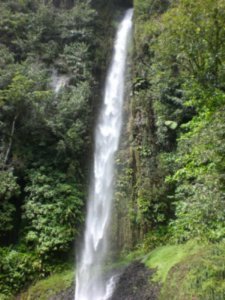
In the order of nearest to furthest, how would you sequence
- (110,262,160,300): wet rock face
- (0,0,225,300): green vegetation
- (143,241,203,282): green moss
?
(0,0,225,300): green vegetation → (110,262,160,300): wet rock face → (143,241,203,282): green moss

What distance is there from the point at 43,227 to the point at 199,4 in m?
8.20

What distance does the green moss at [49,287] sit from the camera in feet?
31.1

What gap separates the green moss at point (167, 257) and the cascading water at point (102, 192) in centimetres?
131

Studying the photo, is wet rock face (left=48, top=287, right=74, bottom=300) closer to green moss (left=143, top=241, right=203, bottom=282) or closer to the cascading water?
the cascading water

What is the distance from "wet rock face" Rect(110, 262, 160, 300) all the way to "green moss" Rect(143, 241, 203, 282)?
0.21m

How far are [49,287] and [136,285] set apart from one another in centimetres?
298

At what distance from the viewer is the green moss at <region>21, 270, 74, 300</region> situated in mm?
9477

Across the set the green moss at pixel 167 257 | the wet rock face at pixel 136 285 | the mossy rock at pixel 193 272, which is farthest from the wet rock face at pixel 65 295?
the mossy rock at pixel 193 272

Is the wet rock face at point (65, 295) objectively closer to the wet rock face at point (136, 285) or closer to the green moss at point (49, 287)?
the green moss at point (49, 287)

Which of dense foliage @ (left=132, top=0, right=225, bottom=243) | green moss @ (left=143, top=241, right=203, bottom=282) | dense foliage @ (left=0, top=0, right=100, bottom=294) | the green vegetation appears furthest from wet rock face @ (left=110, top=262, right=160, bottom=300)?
dense foliage @ (left=0, top=0, right=100, bottom=294)

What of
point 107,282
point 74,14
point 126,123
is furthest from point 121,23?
point 107,282

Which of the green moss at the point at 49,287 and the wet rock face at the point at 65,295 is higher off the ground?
the green moss at the point at 49,287

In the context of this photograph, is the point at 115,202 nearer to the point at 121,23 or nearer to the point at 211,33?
the point at 211,33

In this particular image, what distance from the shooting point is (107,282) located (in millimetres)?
9156
